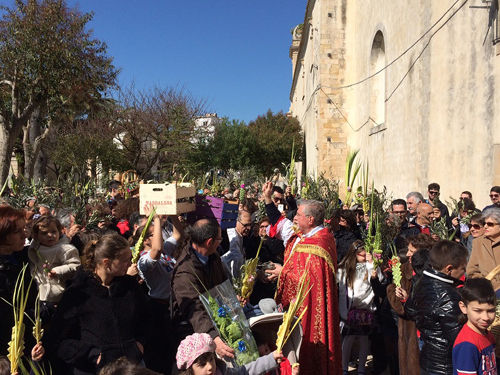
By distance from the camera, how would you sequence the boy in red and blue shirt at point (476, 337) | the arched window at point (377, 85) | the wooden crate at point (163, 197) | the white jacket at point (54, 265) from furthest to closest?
the arched window at point (377, 85)
the white jacket at point (54, 265)
the wooden crate at point (163, 197)
the boy in red and blue shirt at point (476, 337)

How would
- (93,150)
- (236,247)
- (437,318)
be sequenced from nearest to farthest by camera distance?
(437,318) → (236,247) → (93,150)

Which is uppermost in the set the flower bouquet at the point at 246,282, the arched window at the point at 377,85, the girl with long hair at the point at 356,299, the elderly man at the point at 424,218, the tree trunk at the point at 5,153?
the arched window at the point at 377,85

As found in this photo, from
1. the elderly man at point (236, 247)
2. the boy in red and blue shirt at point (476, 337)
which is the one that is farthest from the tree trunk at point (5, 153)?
the boy in red and blue shirt at point (476, 337)

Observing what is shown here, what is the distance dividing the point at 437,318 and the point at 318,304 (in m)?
1.15

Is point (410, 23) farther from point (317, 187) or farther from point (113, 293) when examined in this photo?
point (113, 293)

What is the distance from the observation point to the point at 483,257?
15.5ft

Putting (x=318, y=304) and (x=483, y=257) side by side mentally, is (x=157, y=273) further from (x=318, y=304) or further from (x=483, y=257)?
(x=483, y=257)

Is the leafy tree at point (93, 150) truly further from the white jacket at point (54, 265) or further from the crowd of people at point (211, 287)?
the crowd of people at point (211, 287)

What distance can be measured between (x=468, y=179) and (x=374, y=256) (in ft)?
20.1

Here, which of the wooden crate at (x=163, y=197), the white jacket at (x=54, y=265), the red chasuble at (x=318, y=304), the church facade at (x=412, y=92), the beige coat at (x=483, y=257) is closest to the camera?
the wooden crate at (x=163, y=197)

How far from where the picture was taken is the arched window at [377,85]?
1770 centimetres

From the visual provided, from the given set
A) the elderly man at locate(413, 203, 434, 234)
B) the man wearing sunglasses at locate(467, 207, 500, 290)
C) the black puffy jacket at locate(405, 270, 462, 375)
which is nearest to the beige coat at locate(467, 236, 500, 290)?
the man wearing sunglasses at locate(467, 207, 500, 290)

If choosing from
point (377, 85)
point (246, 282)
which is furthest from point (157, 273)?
point (377, 85)

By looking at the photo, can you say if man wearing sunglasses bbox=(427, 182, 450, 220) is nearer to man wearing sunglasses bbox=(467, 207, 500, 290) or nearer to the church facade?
the church facade
